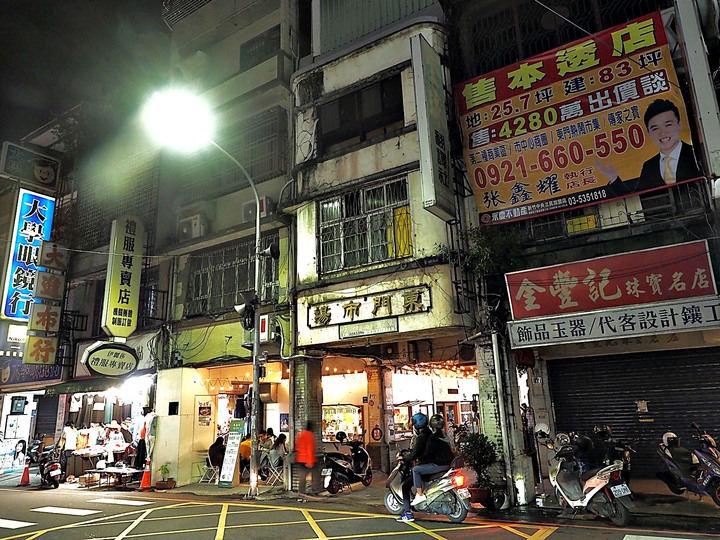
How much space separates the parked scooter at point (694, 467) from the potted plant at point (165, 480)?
13.5 metres

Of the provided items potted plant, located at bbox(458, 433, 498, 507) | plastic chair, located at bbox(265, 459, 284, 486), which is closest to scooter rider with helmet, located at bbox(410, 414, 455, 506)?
potted plant, located at bbox(458, 433, 498, 507)

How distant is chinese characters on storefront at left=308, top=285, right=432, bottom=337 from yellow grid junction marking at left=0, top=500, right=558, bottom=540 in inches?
170

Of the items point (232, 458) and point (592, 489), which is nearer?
point (592, 489)

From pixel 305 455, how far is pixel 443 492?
17.0 feet

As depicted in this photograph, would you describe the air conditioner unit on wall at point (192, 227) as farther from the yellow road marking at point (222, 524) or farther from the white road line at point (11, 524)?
the white road line at point (11, 524)

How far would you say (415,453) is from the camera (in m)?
9.63

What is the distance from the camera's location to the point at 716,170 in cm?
821

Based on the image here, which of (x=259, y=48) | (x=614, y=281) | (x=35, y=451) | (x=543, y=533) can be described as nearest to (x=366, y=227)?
(x=614, y=281)

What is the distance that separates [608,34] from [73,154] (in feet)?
75.9

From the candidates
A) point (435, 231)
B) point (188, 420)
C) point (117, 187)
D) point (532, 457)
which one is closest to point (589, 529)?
point (532, 457)

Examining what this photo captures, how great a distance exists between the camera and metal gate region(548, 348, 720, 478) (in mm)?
12117

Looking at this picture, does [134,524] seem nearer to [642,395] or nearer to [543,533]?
[543,533]

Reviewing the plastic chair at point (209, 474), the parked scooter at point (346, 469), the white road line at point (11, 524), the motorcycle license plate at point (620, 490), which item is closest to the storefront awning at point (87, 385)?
the plastic chair at point (209, 474)

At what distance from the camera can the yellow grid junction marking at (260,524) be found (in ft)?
27.6
